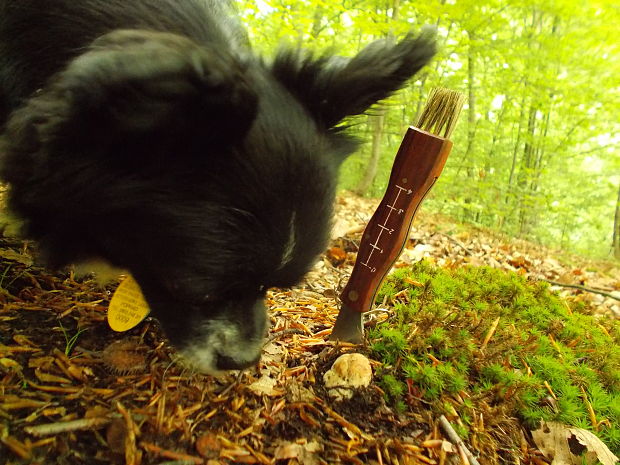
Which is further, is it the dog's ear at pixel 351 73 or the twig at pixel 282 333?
the twig at pixel 282 333

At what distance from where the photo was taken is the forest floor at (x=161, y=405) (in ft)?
5.37

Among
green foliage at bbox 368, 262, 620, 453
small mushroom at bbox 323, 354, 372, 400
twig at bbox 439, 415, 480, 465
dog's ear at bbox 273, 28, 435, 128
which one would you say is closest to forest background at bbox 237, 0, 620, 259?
green foliage at bbox 368, 262, 620, 453

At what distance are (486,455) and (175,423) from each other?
1.52m

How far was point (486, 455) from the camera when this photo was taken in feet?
6.45

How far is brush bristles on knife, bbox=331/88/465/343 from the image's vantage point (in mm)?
2133

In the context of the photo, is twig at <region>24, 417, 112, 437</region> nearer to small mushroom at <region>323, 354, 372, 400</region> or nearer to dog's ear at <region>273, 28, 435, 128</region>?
small mushroom at <region>323, 354, 372, 400</region>

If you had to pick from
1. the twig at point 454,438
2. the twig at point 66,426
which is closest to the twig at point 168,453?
the twig at point 66,426

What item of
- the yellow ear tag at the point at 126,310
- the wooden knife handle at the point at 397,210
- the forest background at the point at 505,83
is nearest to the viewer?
the wooden knife handle at the point at 397,210

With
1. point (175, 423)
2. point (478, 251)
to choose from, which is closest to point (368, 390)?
point (175, 423)

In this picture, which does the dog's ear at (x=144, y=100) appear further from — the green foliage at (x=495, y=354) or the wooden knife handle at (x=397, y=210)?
the green foliage at (x=495, y=354)

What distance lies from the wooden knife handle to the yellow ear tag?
Result: 1204 millimetres

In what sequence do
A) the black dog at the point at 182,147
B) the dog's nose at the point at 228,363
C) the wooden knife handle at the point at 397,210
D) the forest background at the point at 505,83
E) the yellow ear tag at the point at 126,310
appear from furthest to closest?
the forest background at the point at 505,83 < the yellow ear tag at the point at 126,310 < the wooden knife handle at the point at 397,210 < the dog's nose at the point at 228,363 < the black dog at the point at 182,147

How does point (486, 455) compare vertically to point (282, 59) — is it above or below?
below

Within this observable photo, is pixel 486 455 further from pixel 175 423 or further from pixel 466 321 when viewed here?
pixel 175 423
